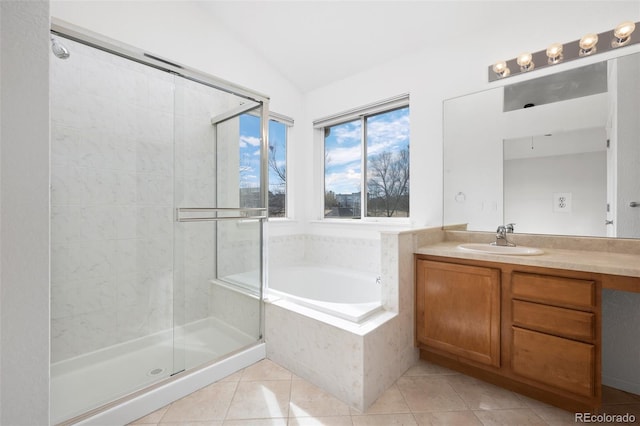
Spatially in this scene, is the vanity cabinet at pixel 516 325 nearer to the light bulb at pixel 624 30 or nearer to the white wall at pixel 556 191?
the white wall at pixel 556 191

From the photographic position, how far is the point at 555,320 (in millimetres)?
1426

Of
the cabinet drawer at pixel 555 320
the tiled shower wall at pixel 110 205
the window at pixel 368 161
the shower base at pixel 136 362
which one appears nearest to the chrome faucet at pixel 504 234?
the cabinet drawer at pixel 555 320

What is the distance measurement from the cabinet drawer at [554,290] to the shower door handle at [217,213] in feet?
5.51

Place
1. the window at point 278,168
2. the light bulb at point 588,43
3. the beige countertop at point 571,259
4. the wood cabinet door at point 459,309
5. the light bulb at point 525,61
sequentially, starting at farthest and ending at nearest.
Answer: the window at point 278,168, the light bulb at point 525,61, the light bulb at point 588,43, the wood cabinet door at point 459,309, the beige countertop at point 571,259

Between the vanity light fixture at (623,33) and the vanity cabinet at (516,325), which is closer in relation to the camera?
the vanity cabinet at (516,325)

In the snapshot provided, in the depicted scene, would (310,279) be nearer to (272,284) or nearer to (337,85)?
(272,284)

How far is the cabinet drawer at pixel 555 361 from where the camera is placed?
135cm

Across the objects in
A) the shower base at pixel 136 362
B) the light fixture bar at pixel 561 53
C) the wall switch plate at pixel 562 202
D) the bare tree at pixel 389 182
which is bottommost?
the shower base at pixel 136 362

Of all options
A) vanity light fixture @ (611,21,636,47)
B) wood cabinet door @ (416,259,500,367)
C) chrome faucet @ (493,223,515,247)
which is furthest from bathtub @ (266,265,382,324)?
vanity light fixture @ (611,21,636,47)

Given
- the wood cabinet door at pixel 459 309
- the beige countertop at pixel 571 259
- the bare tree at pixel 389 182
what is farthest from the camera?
the bare tree at pixel 389 182

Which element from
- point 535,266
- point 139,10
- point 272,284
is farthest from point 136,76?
point 535,266

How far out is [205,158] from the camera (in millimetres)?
1946

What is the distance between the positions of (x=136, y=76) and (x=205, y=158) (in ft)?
2.20

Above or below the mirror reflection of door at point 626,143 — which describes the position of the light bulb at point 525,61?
above
